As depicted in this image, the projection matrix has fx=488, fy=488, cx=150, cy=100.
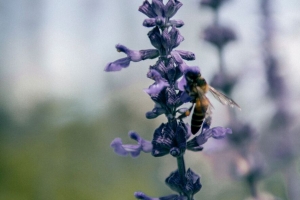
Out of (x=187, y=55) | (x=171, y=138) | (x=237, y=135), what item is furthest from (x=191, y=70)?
(x=237, y=135)

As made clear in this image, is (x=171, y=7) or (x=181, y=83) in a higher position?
(x=171, y=7)

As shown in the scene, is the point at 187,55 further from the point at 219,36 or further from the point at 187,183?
the point at 219,36

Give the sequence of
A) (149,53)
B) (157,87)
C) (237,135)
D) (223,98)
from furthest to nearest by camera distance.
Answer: (237,135) → (223,98) → (149,53) → (157,87)

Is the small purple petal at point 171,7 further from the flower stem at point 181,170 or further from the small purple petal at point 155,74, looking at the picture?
the flower stem at point 181,170

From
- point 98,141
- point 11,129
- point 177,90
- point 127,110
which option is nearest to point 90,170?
point 98,141

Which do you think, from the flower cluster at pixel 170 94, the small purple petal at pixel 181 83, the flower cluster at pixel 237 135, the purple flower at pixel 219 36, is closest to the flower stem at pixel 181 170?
the flower cluster at pixel 170 94

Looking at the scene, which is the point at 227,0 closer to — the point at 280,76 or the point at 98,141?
the point at 280,76

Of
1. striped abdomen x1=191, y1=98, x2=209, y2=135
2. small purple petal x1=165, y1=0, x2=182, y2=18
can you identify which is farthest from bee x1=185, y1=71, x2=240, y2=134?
small purple petal x1=165, y1=0, x2=182, y2=18
